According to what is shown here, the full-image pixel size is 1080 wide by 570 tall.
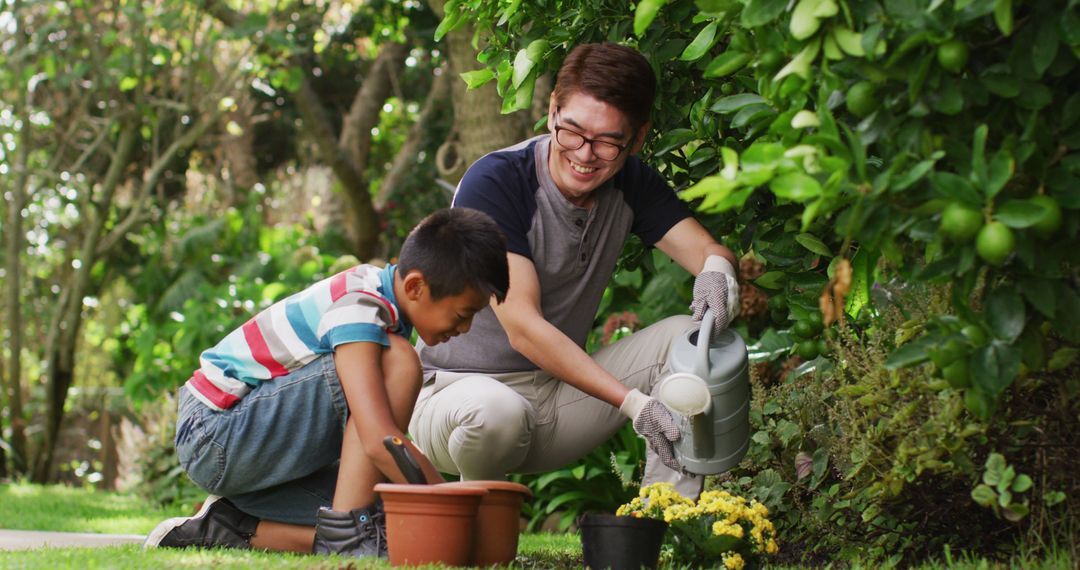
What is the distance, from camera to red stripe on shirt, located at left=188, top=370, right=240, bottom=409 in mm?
2863

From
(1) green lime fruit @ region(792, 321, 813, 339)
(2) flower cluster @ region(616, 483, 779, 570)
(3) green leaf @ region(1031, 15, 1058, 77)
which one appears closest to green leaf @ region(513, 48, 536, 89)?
(1) green lime fruit @ region(792, 321, 813, 339)

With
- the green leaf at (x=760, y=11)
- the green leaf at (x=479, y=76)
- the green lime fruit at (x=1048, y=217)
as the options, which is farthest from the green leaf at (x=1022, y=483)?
the green leaf at (x=479, y=76)

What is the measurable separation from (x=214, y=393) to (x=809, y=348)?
1.57 m

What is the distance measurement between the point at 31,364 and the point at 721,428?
11.5m

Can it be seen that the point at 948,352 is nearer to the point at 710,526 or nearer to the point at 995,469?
the point at 995,469

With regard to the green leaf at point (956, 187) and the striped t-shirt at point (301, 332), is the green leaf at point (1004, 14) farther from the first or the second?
the striped t-shirt at point (301, 332)

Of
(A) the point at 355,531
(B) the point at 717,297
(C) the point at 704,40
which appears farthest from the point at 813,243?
(A) the point at 355,531

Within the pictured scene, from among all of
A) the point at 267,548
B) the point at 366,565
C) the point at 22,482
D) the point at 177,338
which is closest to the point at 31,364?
the point at 22,482

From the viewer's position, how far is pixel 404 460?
237 cm

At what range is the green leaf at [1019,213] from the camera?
5.63 ft

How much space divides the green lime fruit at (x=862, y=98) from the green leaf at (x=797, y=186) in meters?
0.23

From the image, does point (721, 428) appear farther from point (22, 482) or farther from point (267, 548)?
point (22, 482)

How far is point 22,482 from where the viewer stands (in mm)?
7754

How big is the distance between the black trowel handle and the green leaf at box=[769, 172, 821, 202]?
1.05m
